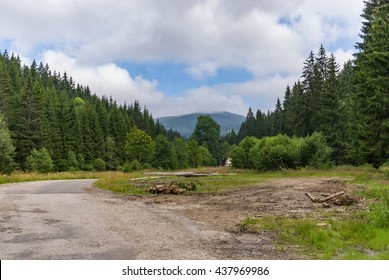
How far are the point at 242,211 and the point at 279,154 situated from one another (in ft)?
114

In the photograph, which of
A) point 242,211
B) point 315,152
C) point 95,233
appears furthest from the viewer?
point 315,152

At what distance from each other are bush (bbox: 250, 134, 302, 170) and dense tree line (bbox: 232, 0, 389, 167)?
22.3 ft

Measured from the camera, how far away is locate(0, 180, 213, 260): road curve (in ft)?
28.8

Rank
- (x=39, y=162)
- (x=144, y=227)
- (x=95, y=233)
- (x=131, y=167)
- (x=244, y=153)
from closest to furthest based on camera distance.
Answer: (x=95, y=233), (x=144, y=227), (x=39, y=162), (x=244, y=153), (x=131, y=167)

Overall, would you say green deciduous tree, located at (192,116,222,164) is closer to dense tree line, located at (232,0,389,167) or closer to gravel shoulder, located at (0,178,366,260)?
dense tree line, located at (232,0,389,167)

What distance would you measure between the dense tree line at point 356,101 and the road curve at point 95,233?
24.1m

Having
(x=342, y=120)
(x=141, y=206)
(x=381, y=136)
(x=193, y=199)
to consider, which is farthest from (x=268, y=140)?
(x=141, y=206)

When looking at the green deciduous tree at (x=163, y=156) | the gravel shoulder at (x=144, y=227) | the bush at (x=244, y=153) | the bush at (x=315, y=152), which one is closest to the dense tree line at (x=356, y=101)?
the bush at (x=315, y=152)

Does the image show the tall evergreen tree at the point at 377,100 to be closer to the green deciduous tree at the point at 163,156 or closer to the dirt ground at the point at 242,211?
the dirt ground at the point at 242,211

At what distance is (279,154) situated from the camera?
49750 millimetres

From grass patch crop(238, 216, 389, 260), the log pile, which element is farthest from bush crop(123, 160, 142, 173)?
grass patch crop(238, 216, 389, 260)

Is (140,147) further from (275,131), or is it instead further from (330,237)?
(330,237)

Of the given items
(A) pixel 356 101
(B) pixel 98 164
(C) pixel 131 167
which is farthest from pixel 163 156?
(A) pixel 356 101

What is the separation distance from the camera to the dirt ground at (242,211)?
952cm
